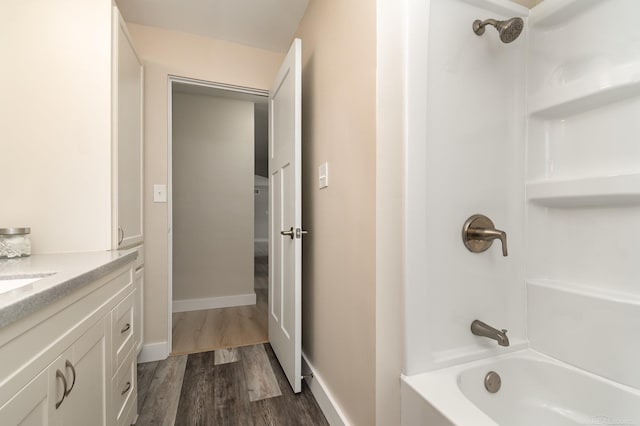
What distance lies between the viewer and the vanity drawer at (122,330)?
40.3 inches

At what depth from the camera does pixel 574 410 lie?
1.02 metres

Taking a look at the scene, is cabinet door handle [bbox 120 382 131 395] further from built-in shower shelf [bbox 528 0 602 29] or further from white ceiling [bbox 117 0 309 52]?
built-in shower shelf [bbox 528 0 602 29]

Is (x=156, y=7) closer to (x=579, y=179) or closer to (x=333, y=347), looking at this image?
(x=333, y=347)

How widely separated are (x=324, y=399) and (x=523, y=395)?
89 cm

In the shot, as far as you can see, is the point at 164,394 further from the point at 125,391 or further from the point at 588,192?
the point at 588,192

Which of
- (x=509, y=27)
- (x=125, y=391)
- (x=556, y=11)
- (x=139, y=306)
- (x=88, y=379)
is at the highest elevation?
(x=556, y=11)

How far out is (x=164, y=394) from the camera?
1.55 meters

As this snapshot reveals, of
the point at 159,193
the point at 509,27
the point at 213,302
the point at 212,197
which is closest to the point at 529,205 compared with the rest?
the point at 509,27

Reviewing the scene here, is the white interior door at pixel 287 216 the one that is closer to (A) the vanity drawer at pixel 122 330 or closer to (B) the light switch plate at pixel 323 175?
(B) the light switch plate at pixel 323 175

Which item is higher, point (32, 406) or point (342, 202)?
point (342, 202)

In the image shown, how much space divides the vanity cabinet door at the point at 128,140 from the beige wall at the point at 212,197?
42.5 inches

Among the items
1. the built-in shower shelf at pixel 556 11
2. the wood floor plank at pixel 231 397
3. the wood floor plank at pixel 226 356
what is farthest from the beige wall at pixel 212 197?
the built-in shower shelf at pixel 556 11

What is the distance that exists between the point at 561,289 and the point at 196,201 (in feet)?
9.85

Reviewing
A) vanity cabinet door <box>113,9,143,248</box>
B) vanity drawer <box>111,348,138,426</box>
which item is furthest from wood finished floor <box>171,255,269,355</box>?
vanity cabinet door <box>113,9,143,248</box>
